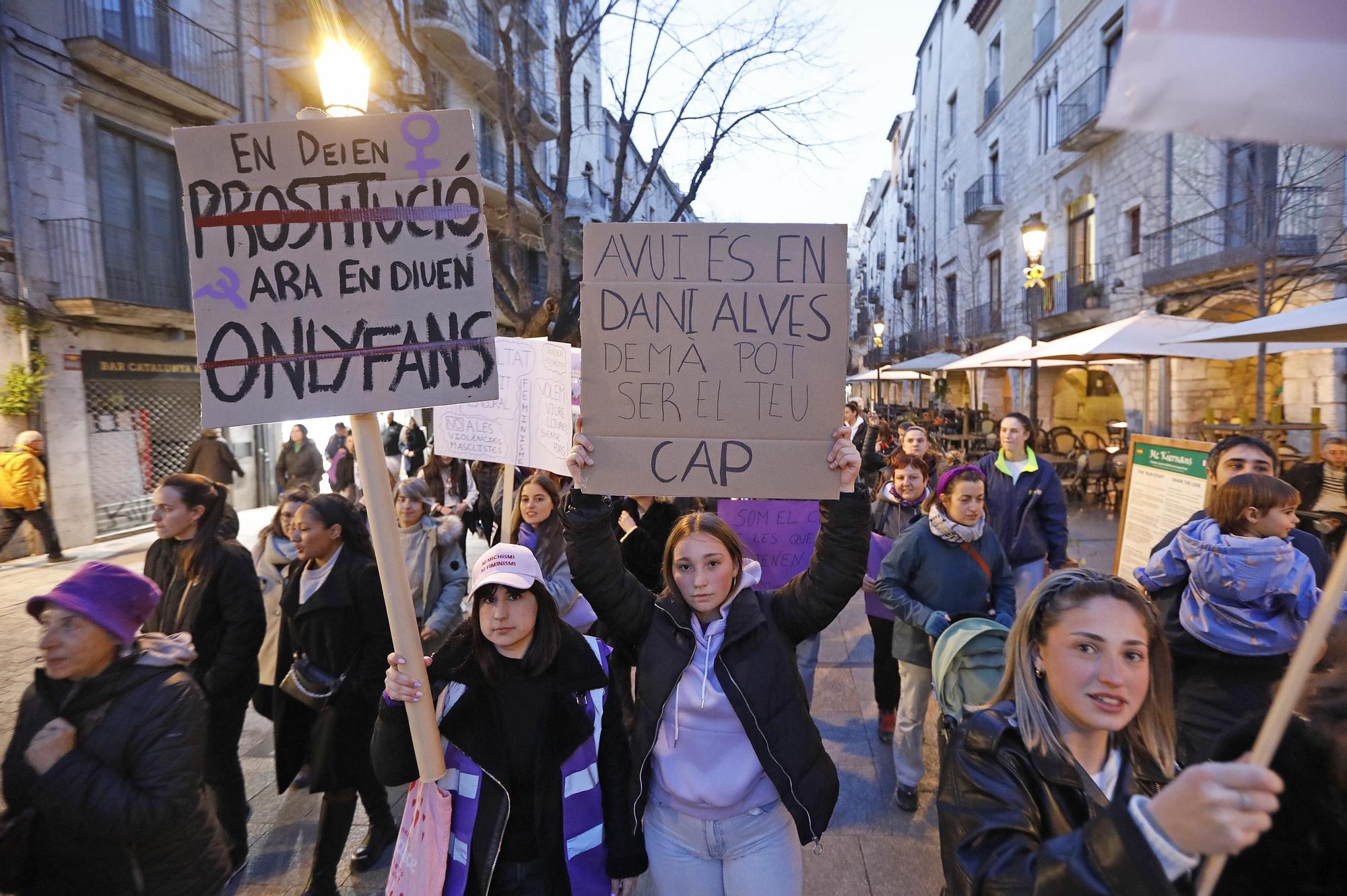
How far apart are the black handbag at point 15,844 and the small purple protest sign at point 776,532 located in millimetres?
3206

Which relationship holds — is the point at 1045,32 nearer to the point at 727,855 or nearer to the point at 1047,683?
the point at 1047,683

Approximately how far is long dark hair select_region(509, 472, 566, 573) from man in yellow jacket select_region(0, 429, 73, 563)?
311 inches

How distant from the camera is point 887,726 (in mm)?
4398

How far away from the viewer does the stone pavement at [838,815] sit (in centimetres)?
315

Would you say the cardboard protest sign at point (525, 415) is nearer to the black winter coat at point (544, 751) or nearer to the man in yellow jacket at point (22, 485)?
the black winter coat at point (544, 751)

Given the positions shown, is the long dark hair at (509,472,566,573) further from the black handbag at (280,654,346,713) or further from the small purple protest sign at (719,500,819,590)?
the black handbag at (280,654,346,713)

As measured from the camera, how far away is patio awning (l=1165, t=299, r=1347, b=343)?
337 centimetres

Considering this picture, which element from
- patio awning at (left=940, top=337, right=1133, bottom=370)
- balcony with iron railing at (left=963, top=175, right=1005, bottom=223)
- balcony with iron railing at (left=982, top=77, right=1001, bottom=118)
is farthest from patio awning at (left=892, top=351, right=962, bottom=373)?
balcony with iron railing at (left=982, top=77, right=1001, bottom=118)

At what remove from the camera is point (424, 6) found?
14664 millimetres

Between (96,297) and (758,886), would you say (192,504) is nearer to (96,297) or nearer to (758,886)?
(758,886)

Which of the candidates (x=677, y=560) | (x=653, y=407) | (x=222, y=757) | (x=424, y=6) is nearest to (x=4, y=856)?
(x=222, y=757)

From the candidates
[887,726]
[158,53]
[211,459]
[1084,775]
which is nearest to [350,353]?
[1084,775]

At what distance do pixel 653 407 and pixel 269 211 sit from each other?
3.91ft

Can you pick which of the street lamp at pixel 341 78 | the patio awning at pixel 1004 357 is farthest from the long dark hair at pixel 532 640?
the patio awning at pixel 1004 357
